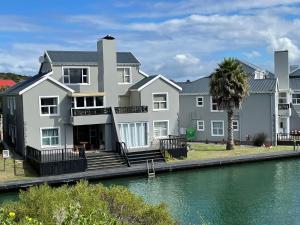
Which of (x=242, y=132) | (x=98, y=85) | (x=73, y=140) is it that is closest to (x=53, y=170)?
(x=73, y=140)

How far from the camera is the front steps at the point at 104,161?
34906mm

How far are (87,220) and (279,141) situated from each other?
4144 centimetres

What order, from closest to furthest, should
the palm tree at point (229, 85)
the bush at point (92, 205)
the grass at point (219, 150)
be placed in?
the bush at point (92, 205) → the grass at point (219, 150) → the palm tree at point (229, 85)

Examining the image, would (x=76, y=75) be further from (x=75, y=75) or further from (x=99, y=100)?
(x=99, y=100)

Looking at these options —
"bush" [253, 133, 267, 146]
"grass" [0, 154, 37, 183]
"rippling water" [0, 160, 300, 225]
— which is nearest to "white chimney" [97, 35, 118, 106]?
"grass" [0, 154, 37, 183]

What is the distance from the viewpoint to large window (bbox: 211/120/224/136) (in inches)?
1966

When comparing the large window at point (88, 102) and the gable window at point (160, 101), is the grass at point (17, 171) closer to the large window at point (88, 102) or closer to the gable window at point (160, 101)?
the large window at point (88, 102)

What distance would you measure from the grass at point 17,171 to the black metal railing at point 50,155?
87 centimetres

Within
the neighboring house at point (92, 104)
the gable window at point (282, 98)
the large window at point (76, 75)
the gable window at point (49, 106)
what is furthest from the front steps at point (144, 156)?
the gable window at point (282, 98)

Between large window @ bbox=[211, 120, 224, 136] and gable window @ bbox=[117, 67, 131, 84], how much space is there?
11.2m

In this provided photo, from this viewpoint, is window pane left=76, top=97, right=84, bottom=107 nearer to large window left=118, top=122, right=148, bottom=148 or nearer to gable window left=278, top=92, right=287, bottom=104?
large window left=118, top=122, right=148, bottom=148

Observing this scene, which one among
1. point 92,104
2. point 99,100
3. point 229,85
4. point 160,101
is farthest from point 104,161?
point 229,85

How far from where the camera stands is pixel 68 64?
4131cm

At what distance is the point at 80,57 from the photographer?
43000 mm
